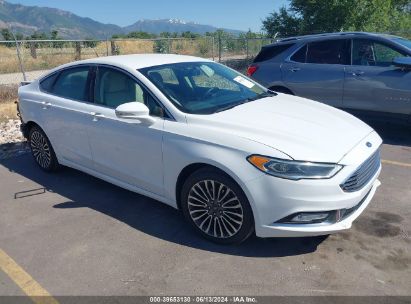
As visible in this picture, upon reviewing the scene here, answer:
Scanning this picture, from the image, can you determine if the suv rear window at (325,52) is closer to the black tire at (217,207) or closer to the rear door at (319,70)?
the rear door at (319,70)

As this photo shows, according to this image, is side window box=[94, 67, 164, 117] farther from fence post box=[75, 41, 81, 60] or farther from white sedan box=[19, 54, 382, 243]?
fence post box=[75, 41, 81, 60]

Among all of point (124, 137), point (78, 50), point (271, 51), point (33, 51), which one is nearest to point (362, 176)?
point (124, 137)

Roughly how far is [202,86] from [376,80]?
11.9 ft

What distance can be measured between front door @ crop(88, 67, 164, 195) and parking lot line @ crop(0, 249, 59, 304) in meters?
1.34

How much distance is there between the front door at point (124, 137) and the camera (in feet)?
13.0

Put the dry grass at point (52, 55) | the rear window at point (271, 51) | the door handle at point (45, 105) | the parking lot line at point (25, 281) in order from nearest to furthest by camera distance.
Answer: the parking lot line at point (25, 281)
the door handle at point (45, 105)
the rear window at point (271, 51)
the dry grass at point (52, 55)

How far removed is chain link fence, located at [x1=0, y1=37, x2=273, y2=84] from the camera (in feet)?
57.6

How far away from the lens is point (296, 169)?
126 inches

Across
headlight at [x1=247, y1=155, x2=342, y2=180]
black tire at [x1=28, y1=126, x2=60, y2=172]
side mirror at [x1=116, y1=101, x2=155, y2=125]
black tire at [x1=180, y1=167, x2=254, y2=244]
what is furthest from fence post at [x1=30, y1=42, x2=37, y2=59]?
headlight at [x1=247, y1=155, x2=342, y2=180]

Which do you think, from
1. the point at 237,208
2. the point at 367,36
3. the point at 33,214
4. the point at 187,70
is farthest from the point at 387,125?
the point at 33,214

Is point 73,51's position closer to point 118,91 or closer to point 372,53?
point 372,53

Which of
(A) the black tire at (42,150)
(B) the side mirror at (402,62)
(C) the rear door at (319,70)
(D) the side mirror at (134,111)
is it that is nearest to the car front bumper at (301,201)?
(D) the side mirror at (134,111)

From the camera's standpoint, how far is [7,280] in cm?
341

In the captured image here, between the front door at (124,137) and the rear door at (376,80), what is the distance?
4204 mm
